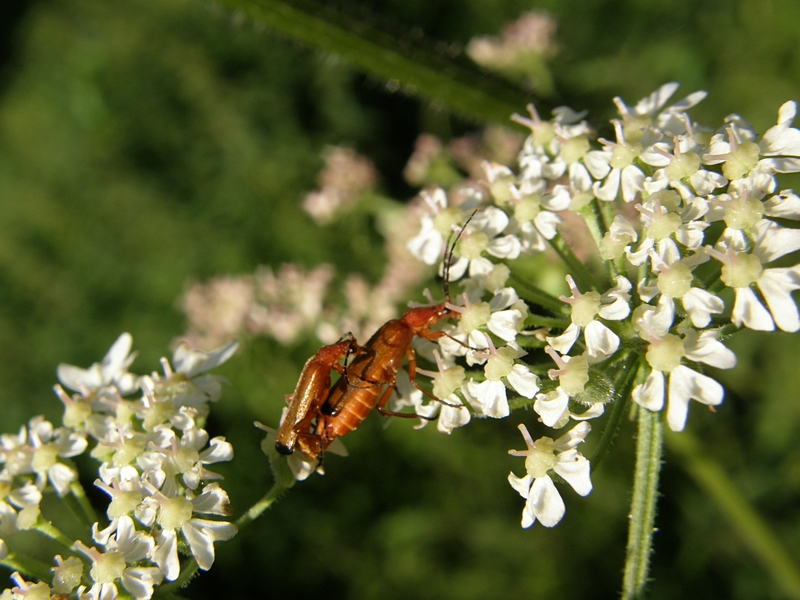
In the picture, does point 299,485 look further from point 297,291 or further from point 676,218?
point 676,218

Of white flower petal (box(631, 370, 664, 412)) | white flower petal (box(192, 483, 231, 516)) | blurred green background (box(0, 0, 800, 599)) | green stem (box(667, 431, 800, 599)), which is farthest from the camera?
blurred green background (box(0, 0, 800, 599))

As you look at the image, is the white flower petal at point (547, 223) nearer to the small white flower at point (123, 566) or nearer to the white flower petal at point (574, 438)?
the white flower petal at point (574, 438)

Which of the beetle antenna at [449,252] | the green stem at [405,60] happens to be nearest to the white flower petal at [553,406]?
the beetle antenna at [449,252]

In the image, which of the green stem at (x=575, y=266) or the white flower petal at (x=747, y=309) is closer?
the white flower petal at (x=747, y=309)

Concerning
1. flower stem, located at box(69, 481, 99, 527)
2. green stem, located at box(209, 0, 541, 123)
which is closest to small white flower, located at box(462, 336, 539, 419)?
green stem, located at box(209, 0, 541, 123)

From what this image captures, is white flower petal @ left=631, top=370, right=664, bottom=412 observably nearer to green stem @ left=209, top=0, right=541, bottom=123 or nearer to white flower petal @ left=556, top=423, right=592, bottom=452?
white flower petal @ left=556, top=423, right=592, bottom=452

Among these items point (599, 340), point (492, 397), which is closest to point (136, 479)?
point (492, 397)
